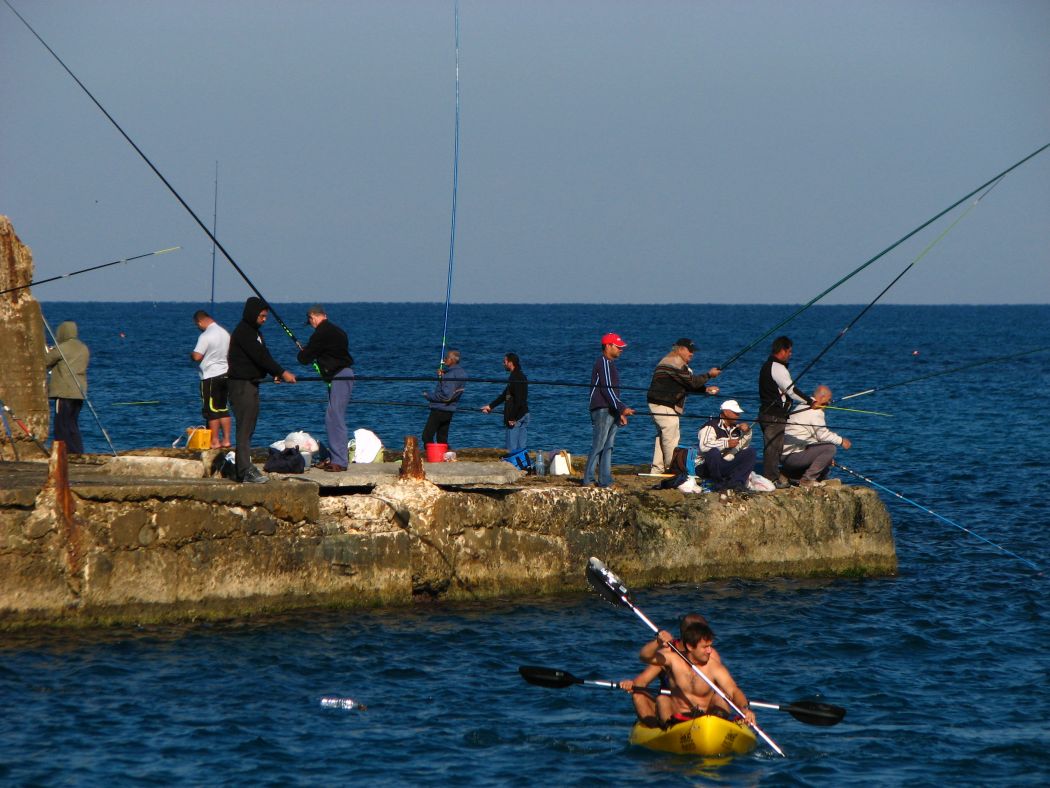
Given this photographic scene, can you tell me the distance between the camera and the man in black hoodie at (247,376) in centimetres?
1288

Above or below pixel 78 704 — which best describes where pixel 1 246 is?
above

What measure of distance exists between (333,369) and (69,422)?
4.14 meters

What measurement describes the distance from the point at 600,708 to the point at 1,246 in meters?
8.91

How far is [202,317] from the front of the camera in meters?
16.3

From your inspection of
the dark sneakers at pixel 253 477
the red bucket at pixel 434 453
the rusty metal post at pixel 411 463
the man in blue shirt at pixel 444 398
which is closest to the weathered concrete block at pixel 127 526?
the dark sneakers at pixel 253 477

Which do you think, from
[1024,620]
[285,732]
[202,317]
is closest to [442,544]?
[285,732]

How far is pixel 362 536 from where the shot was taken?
13.0 meters

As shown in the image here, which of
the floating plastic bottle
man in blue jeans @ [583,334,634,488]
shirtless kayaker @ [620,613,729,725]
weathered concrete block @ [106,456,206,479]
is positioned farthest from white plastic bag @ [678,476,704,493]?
the floating plastic bottle

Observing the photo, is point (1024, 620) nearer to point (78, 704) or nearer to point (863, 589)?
point (863, 589)

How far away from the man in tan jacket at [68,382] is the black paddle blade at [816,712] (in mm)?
9221

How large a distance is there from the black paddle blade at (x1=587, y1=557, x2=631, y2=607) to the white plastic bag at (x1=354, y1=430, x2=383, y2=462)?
14.0 feet

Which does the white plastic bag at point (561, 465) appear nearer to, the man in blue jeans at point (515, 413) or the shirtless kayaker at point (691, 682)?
the man in blue jeans at point (515, 413)

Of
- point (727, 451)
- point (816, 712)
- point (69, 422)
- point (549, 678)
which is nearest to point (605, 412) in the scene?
point (727, 451)

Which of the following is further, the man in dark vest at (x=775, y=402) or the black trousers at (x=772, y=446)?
the black trousers at (x=772, y=446)
